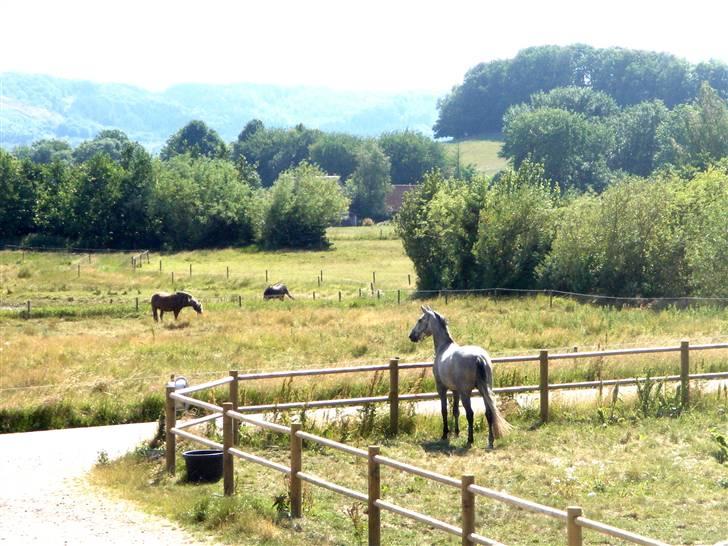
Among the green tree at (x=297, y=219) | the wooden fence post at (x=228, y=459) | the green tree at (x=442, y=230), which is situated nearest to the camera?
the wooden fence post at (x=228, y=459)

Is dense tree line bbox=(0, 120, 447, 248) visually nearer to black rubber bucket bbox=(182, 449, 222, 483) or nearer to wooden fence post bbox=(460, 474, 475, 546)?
black rubber bucket bbox=(182, 449, 222, 483)

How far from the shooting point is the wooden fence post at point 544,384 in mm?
18094

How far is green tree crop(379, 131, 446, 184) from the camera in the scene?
168375mm

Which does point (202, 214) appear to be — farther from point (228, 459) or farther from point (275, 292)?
point (228, 459)

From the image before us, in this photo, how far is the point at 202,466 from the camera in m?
15.0

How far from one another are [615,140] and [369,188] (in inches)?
1227

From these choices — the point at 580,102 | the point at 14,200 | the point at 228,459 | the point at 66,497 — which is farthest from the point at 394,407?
the point at 580,102

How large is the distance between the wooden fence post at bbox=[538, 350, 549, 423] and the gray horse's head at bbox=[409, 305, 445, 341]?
1.75 metres

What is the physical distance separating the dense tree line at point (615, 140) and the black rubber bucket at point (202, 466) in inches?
3671

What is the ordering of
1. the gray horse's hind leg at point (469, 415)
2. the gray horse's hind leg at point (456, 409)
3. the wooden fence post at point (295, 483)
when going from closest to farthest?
the wooden fence post at point (295, 483) < the gray horse's hind leg at point (469, 415) < the gray horse's hind leg at point (456, 409)

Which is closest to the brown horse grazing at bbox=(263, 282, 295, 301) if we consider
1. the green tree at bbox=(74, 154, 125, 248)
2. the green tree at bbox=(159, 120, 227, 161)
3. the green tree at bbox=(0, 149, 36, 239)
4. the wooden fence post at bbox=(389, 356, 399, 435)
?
the wooden fence post at bbox=(389, 356, 399, 435)

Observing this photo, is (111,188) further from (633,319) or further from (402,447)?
(402,447)

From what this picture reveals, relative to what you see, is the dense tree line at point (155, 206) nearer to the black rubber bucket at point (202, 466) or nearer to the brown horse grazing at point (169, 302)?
the brown horse grazing at point (169, 302)

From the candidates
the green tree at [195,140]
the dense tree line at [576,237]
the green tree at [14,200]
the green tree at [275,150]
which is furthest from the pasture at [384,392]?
the green tree at [275,150]
